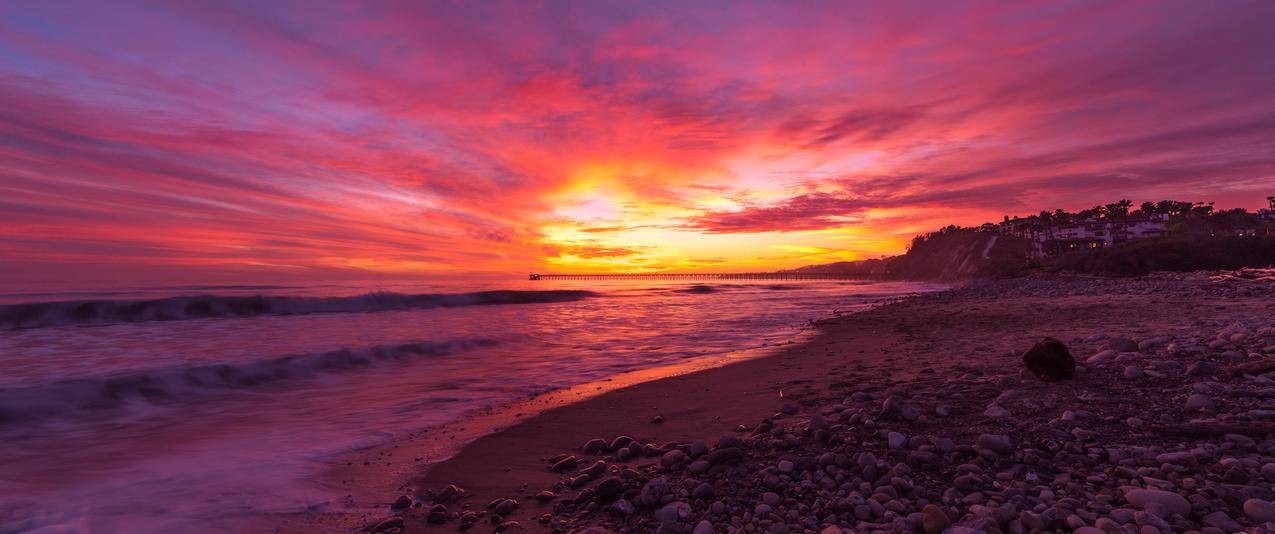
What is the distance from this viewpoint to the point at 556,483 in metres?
4.66

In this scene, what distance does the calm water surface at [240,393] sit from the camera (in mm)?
5242

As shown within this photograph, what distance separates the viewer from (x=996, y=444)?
4.07 meters

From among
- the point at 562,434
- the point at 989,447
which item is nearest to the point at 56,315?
the point at 562,434

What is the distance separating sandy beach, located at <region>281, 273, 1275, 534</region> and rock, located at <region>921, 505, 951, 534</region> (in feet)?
0.04

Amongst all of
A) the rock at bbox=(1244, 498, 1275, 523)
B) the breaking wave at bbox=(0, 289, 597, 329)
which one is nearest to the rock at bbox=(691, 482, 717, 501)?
the rock at bbox=(1244, 498, 1275, 523)

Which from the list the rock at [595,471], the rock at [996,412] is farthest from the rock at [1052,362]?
the rock at [595,471]

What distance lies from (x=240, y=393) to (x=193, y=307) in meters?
29.2

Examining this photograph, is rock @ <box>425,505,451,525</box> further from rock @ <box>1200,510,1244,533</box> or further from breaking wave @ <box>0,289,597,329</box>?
breaking wave @ <box>0,289,597,329</box>

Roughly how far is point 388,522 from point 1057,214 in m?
154

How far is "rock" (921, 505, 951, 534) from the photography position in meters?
2.99

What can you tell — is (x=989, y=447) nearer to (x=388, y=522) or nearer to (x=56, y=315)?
(x=388, y=522)

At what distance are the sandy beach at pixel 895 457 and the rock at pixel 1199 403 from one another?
0.02 m

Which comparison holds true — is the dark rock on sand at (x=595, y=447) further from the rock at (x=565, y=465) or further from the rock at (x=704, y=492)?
the rock at (x=704, y=492)

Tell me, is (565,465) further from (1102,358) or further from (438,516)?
(1102,358)
